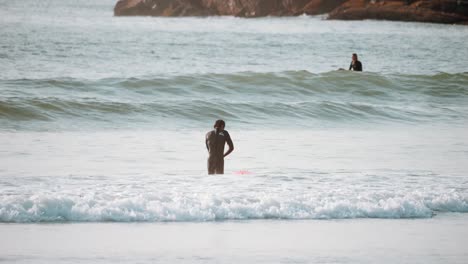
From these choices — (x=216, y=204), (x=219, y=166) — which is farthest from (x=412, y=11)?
(x=216, y=204)

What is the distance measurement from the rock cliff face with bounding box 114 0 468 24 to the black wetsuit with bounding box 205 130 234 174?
67.8 m

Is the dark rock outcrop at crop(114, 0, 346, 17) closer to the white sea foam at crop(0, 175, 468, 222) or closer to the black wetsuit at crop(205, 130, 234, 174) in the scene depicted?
the black wetsuit at crop(205, 130, 234, 174)

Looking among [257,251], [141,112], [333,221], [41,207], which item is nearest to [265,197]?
[333,221]

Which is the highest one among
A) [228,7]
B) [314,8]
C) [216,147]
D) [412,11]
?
[216,147]

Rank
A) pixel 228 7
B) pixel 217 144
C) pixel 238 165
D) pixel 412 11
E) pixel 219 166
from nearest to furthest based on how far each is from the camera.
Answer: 1. pixel 217 144
2. pixel 219 166
3. pixel 238 165
4. pixel 412 11
5. pixel 228 7

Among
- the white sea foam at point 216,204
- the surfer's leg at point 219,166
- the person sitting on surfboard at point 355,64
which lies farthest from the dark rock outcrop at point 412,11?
the white sea foam at point 216,204

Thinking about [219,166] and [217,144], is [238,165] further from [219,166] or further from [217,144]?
[217,144]

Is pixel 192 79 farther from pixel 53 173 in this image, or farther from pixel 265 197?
pixel 265 197

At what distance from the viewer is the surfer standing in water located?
12672 millimetres

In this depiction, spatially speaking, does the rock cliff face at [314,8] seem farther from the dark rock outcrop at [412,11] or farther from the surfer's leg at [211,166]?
the surfer's leg at [211,166]

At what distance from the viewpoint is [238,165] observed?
14.5 metres

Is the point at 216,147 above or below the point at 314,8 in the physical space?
above

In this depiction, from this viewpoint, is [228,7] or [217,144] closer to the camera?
[217,144]

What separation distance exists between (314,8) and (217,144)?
8156 cm
